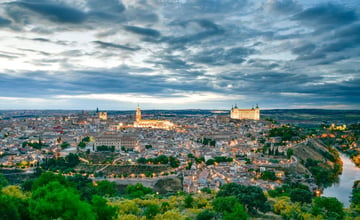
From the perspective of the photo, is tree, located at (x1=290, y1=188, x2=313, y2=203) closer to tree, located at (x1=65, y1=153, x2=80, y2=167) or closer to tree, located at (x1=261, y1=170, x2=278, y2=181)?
tree, located at (x1=261, y1=170, x2=278, y2=181)

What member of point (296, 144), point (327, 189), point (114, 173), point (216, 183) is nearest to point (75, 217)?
point (216, 183)

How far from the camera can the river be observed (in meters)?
25.4

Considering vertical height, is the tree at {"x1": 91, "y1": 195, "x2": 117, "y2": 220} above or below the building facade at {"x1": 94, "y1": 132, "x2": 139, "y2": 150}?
above

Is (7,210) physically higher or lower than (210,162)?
higher

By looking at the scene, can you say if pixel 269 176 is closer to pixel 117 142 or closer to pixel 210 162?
pixel 210 162

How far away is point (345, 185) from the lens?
96.3 feet

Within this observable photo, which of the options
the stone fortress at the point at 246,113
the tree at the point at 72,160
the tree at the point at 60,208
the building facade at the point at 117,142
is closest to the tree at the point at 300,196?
the tree at the point at 60,208

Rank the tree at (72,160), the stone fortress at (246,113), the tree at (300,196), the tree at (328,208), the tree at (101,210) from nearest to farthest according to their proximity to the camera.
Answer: the tree at (101,210) < the tree at (328,208) < the tree at (300,196) < the tree at (72,160) < the stone fortress at (246,113)

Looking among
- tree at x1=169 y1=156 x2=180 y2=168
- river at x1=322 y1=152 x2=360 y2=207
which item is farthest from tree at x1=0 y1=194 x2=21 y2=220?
tree at x1=169 y1=156 x2=180 y2=168

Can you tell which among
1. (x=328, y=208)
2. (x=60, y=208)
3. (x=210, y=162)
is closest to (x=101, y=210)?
(x=60, y=208)

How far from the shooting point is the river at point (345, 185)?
1001 inches

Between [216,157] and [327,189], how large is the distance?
1332 cm

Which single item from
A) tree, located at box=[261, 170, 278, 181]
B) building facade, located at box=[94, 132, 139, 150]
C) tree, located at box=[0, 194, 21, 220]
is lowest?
tree, located at box=[261, 170, 278, 181]

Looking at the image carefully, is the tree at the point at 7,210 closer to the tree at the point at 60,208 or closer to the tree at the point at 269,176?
the tree at the point at 60,208
